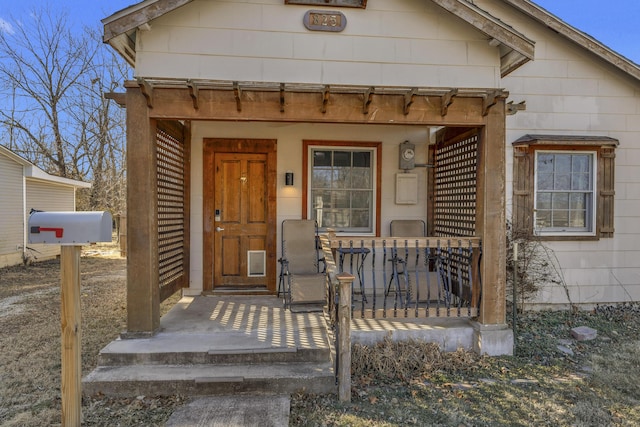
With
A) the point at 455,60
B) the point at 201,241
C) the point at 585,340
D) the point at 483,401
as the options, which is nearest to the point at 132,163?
the point at 201,241

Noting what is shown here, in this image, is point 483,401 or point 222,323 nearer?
point 483,401

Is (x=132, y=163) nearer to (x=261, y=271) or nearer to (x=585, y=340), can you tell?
(x=261, y=271)

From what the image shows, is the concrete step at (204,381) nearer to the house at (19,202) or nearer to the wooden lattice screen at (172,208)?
the wooden lattice screen at (172,208)

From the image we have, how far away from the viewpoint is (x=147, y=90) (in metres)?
3.43

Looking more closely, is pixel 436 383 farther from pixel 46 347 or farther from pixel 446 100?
pixel 46 347

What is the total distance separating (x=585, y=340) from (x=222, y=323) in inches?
172

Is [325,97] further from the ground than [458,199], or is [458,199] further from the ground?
[325,97]

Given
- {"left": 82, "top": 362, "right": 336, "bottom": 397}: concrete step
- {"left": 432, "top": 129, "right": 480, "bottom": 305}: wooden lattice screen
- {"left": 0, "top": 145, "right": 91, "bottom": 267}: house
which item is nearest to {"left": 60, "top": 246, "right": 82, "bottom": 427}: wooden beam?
{"left": 82, "top": 362, "right": 336, "bottom": 397}: concrete step

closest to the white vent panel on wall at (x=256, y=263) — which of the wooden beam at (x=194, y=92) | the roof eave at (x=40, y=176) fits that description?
the wooden beam at (x=194, y=92)

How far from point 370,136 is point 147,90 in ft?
10.1

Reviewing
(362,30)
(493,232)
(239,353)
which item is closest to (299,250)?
(239,353)

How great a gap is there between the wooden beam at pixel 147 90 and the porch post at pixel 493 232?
336 cm

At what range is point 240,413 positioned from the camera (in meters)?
A: 2.78

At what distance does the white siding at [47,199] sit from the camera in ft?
34.4
